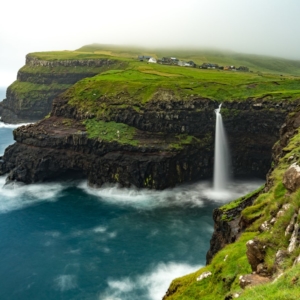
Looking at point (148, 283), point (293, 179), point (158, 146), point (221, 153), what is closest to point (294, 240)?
point (293, 179)

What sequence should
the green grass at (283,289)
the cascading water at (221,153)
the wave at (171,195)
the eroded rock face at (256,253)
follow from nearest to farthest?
the green grass at (283,289) < the eroded rock face at (256,253) < the wave at (171,195) < the cascading water at (221,153)

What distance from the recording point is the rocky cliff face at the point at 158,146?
78438 mm

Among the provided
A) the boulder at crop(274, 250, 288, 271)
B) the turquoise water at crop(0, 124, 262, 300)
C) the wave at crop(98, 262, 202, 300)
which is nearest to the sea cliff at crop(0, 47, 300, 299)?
the turquoise water at crop(0, 124, 262, 300)

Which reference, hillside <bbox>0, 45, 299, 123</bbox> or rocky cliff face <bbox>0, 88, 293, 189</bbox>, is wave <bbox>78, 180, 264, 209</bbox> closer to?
rocky cliff face <bbox>0, 88, 293, 189</bbox>

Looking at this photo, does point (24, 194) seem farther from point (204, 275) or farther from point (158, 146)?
point (204, 275)

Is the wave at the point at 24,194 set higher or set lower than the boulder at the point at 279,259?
lower

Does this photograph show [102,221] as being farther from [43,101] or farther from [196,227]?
[43,101]

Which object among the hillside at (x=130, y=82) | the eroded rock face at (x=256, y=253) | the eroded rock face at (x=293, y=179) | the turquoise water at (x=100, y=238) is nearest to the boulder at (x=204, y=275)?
the eroded rock face at (x=256, y=253)

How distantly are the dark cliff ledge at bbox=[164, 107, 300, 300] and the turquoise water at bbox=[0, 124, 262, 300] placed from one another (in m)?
19.0

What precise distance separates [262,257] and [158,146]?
63117 mm

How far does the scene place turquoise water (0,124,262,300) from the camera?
145 ft

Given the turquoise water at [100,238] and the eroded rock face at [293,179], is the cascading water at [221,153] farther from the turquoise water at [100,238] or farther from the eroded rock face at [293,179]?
the eroded rock face at [293,179]

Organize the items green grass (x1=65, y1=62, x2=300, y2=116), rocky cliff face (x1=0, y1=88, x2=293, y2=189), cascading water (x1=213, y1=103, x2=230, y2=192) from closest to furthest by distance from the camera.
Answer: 1. rocky cliff face (x1=0, y1=88, x2=293, y2=189)
2. cascading water (x1=213, y1=103, x2=230, y2=192)
3. green grass (x1=65, y1=62, x2=300, y2=116)

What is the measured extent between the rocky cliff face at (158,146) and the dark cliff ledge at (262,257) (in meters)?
46.5
